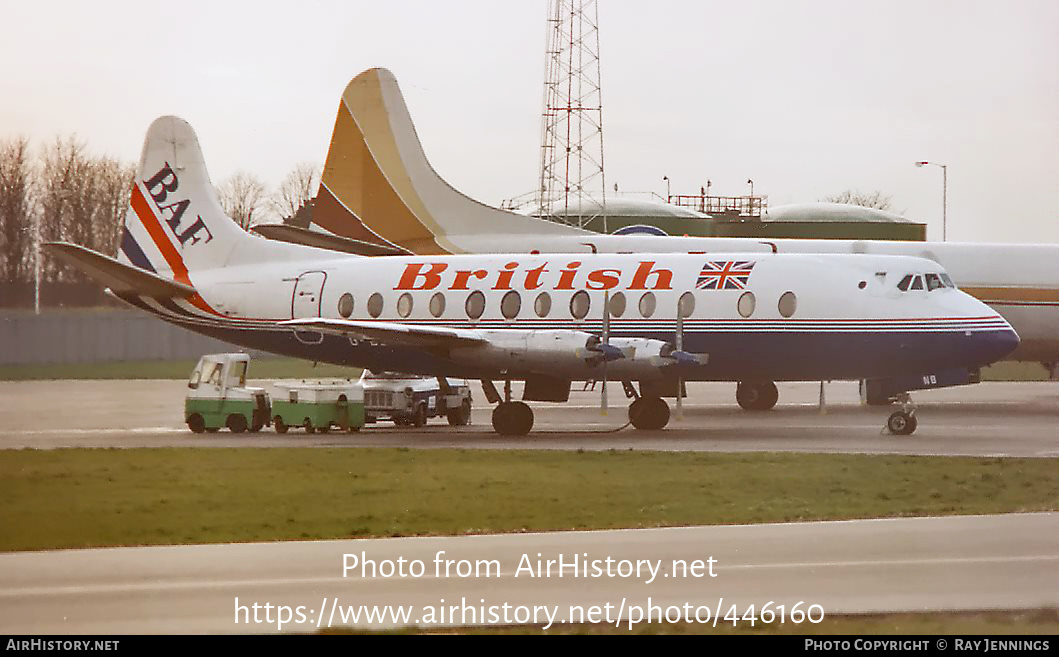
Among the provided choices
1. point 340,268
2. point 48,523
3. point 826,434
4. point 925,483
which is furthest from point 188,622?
point 340,268

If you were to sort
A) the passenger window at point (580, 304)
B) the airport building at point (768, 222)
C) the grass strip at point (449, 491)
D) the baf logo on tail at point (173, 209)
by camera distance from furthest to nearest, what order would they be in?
the airport building at point (768, 222)
the baf logo on tail at point (173, 209)
the passenger window at point (580, 304)
the grass strip at point (449, 491)

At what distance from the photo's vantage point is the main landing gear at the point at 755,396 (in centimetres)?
3819

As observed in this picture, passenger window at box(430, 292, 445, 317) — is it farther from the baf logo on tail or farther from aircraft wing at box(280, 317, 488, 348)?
the baf logo on tail

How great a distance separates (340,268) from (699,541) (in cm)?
2077

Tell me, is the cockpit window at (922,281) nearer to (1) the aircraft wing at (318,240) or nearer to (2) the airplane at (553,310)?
(2) the airplane at (553,310)

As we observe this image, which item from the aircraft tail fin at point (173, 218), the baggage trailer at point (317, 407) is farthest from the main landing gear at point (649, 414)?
the aircraft tail fin at point (173, 218)

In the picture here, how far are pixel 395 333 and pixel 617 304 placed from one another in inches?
196

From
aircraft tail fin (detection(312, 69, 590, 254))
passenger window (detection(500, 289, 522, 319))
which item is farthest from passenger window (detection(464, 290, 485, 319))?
aircraft tail fin (detection(312, 69, 590, 254))

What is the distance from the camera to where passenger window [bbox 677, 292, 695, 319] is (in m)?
29.9

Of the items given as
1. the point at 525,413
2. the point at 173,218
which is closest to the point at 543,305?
the point at 525,413

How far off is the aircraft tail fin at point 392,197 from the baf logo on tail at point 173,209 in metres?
6.94

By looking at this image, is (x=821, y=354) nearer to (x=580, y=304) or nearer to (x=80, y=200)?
(x=580, y=304)

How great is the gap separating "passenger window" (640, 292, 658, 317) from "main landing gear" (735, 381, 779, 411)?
8793 millimetres

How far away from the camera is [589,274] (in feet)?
102
